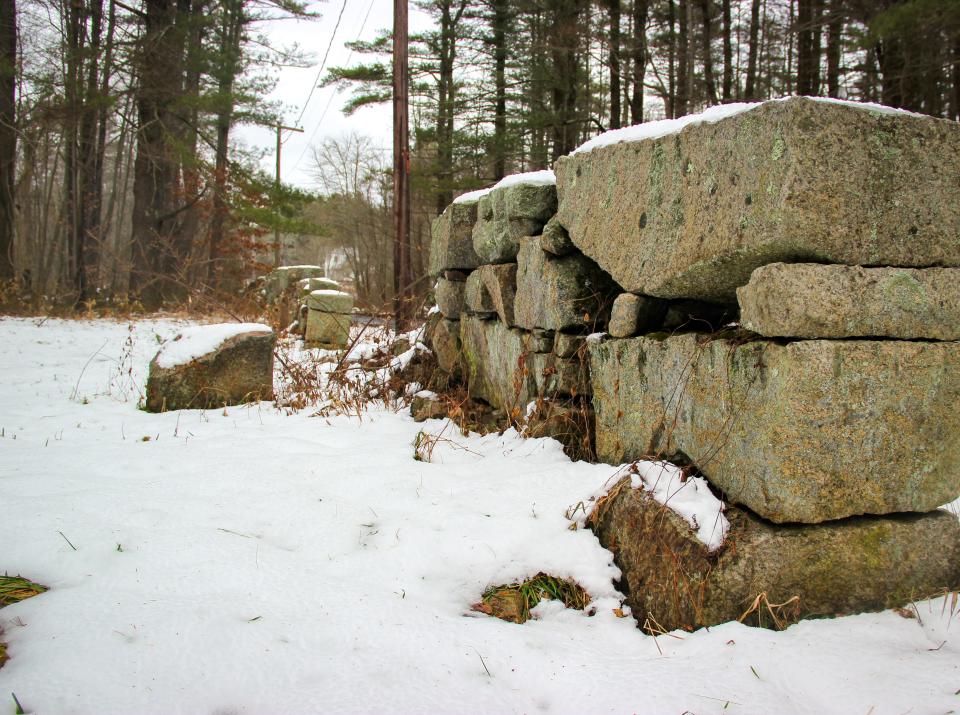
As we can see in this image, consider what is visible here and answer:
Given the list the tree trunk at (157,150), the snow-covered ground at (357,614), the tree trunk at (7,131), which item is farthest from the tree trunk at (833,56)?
the tree trunk at (7,131)

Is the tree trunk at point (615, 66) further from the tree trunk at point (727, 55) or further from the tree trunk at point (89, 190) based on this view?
the tree trunk at point (89, 190)

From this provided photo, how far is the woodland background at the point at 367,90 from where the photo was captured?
33.9ft

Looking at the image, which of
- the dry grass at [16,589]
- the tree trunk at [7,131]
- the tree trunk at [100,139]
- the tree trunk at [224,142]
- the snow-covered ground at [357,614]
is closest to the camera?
the snow-covered ground at [357,614]

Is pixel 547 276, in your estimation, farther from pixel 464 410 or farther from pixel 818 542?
pixel 818 542

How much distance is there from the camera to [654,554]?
2143 mm

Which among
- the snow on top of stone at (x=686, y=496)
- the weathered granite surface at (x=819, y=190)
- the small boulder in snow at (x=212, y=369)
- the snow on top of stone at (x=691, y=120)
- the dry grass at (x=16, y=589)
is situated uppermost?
the snow on top of stone at (x=691, y=120)

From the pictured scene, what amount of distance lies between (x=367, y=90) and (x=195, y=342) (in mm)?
11470

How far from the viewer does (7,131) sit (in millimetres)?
10938

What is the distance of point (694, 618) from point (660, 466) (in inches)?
24.3

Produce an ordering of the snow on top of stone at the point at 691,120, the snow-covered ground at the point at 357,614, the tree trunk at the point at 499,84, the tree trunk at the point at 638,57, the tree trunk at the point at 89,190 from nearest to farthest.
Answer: the snow-covered ground at the point at 357,614, the snow on top of stone at the point at 691,120, the tree trunk at the point at 89,190, the tree trunk at the point at 638,57, the tree trunk at the point at 499,84

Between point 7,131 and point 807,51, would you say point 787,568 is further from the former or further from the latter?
point 7,131

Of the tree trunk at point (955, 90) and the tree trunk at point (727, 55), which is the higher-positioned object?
the tree trunk at point (727, 55)

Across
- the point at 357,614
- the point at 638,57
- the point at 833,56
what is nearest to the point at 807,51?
the point at 833,56

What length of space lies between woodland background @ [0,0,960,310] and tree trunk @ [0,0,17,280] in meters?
0.03
